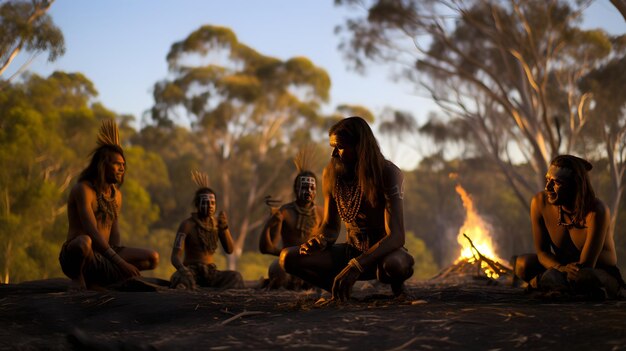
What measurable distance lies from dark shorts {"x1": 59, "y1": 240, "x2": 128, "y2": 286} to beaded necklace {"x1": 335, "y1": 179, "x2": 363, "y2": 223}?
2.60 meters

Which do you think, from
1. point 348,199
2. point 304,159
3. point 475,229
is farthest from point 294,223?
point 475,229

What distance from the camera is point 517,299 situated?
5906mm

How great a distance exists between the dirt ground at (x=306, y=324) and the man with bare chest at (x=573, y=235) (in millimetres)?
201

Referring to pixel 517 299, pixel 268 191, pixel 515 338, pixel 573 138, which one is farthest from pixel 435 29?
pixel 515 338

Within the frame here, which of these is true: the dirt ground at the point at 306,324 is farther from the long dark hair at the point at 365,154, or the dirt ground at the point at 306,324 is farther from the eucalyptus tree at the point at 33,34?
the eucalyptus tree at the point at 33,34

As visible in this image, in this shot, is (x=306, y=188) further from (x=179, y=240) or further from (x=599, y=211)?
(x=599, y=211)

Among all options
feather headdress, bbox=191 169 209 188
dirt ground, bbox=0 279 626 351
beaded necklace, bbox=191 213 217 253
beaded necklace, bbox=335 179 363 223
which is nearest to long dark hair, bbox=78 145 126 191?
dirt ground, bbox=0 279 626 351

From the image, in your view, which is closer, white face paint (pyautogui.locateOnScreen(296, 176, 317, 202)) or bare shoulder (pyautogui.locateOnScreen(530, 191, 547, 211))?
bare shoulder (pyautogui.locateOnScreen(530, 191, 547, 211))

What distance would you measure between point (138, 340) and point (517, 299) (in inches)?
122

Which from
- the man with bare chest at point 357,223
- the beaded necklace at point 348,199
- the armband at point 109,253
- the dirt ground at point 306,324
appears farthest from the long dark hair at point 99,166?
the beaded necklace at point 348,199

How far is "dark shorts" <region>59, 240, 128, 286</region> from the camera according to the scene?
6906mm

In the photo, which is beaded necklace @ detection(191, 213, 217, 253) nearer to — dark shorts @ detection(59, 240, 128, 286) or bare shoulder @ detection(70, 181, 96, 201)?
dark shorts @ detection(59, 240, 128, 286)

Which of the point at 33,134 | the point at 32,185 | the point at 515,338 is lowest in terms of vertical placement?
the point at 515,338

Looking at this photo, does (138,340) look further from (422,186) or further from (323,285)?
(422,186)
